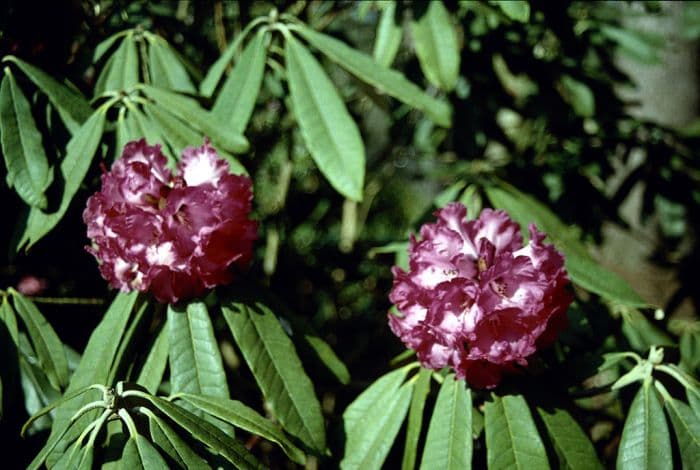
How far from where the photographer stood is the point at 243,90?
1.27 metres

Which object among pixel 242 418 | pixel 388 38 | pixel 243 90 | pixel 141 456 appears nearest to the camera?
pixel 141 456

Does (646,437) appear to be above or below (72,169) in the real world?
below

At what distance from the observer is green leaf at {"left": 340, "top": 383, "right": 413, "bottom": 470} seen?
1103 mm

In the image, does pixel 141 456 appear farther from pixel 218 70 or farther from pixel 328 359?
pixel 218 70

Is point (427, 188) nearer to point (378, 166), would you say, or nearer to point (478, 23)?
point (378, 166)

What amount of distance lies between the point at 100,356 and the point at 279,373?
0.92 ft

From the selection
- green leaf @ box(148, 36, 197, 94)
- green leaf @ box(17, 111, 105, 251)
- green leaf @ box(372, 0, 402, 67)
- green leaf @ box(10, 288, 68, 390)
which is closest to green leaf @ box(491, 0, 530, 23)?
green leaf @ box(372, 0, 402, 67)

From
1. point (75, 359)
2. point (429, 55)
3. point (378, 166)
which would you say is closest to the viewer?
point (429, 55)

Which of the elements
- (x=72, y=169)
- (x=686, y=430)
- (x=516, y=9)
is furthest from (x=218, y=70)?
(x=686, y=430)

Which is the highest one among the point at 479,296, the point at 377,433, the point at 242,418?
the point at 479,296

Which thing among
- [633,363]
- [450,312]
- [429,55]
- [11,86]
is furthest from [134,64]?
[633,363]

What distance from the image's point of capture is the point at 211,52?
1.96 m

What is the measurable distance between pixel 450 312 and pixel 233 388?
0.64m

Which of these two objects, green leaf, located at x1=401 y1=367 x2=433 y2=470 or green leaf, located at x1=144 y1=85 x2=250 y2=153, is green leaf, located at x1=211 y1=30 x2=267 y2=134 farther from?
green leaf, located at x1=401 y1=367 x2=433 y2=470
